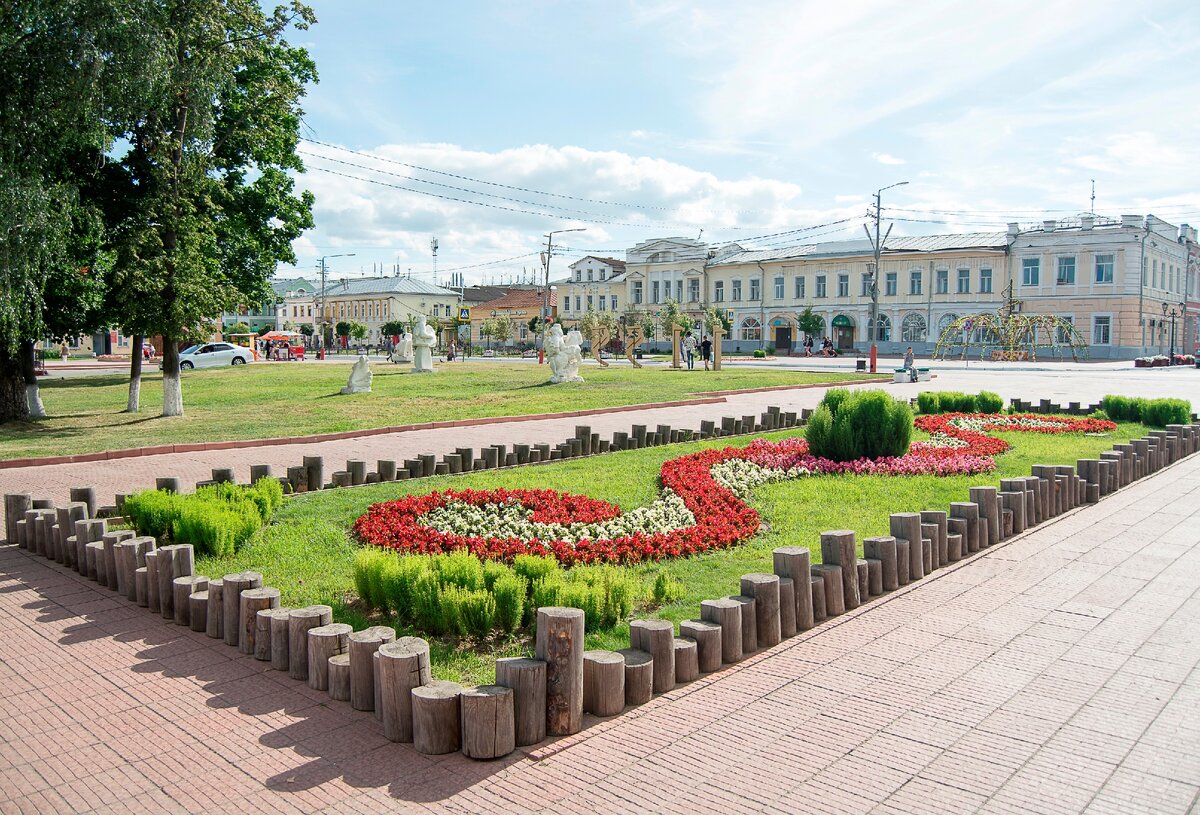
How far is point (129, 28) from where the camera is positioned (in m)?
15.4

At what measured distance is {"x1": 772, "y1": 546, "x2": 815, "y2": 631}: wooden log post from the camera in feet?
18.3

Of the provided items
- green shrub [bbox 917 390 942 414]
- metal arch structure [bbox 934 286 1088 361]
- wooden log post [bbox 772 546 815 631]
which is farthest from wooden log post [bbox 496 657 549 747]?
metal arch structure [bbox 934 286 1088 361]

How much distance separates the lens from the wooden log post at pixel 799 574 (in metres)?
5.57

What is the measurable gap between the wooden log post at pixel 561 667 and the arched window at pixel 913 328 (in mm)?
71870

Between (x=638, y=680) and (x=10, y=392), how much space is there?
66.2 feet

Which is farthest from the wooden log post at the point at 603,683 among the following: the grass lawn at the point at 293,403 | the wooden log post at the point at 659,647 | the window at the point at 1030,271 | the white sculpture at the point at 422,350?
the window at the point at 1030,271

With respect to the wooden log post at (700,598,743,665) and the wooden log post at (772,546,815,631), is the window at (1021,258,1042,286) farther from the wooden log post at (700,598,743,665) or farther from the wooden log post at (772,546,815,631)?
the wooden log post at (700,598,743,665)

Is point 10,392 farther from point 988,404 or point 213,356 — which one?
point 213,356

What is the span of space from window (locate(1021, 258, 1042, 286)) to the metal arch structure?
1.38 m

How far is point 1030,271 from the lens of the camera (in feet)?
214

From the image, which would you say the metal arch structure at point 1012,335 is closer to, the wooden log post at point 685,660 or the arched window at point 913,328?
the arched window at point 913,328

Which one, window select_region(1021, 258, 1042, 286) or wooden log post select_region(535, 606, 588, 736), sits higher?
window select_region(1021, 258, 1042, 286)

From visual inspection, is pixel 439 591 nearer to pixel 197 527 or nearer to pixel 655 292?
pixel 197 527

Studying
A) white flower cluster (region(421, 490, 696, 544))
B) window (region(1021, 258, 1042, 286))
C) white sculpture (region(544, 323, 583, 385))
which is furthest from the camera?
window (region(1021, 258, 1042, 286))
